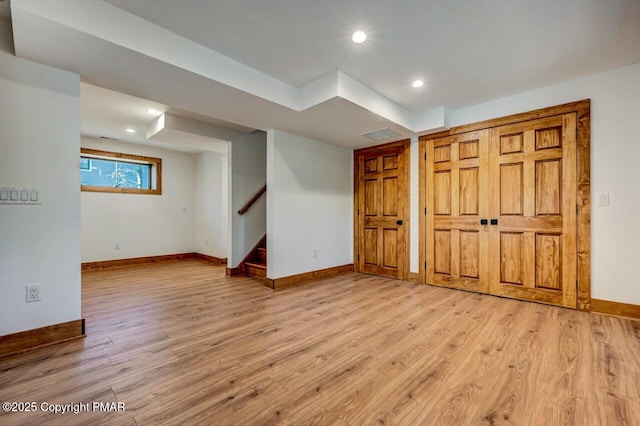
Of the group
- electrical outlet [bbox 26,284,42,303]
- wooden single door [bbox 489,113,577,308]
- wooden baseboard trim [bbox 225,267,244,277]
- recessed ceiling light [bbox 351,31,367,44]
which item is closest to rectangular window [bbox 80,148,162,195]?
wooden baseboard trim [bbox 225,267,244,277]

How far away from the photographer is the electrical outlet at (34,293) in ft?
7.13

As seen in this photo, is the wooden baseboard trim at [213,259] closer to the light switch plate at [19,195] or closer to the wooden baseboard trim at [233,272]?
the wooden baseboard trim at [233,272]

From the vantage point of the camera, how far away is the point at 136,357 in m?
2.04

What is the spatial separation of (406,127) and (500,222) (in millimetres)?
1698

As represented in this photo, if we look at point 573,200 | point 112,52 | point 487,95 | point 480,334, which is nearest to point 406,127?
point 487,95

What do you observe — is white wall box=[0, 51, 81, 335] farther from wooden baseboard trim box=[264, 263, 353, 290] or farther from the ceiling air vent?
the ceiling air vent

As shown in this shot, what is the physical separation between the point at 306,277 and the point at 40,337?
290 centimetres

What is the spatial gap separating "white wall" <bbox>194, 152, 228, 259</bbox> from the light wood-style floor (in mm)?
2755

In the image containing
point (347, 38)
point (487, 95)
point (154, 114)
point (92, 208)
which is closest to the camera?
point (347, 38)

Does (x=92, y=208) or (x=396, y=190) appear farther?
(x=92, y=208)

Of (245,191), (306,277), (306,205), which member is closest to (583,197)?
(306,205)

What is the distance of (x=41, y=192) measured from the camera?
223cm

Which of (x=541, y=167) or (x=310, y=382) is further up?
(x=541, y=167)

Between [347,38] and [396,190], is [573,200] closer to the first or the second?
[396,190]
